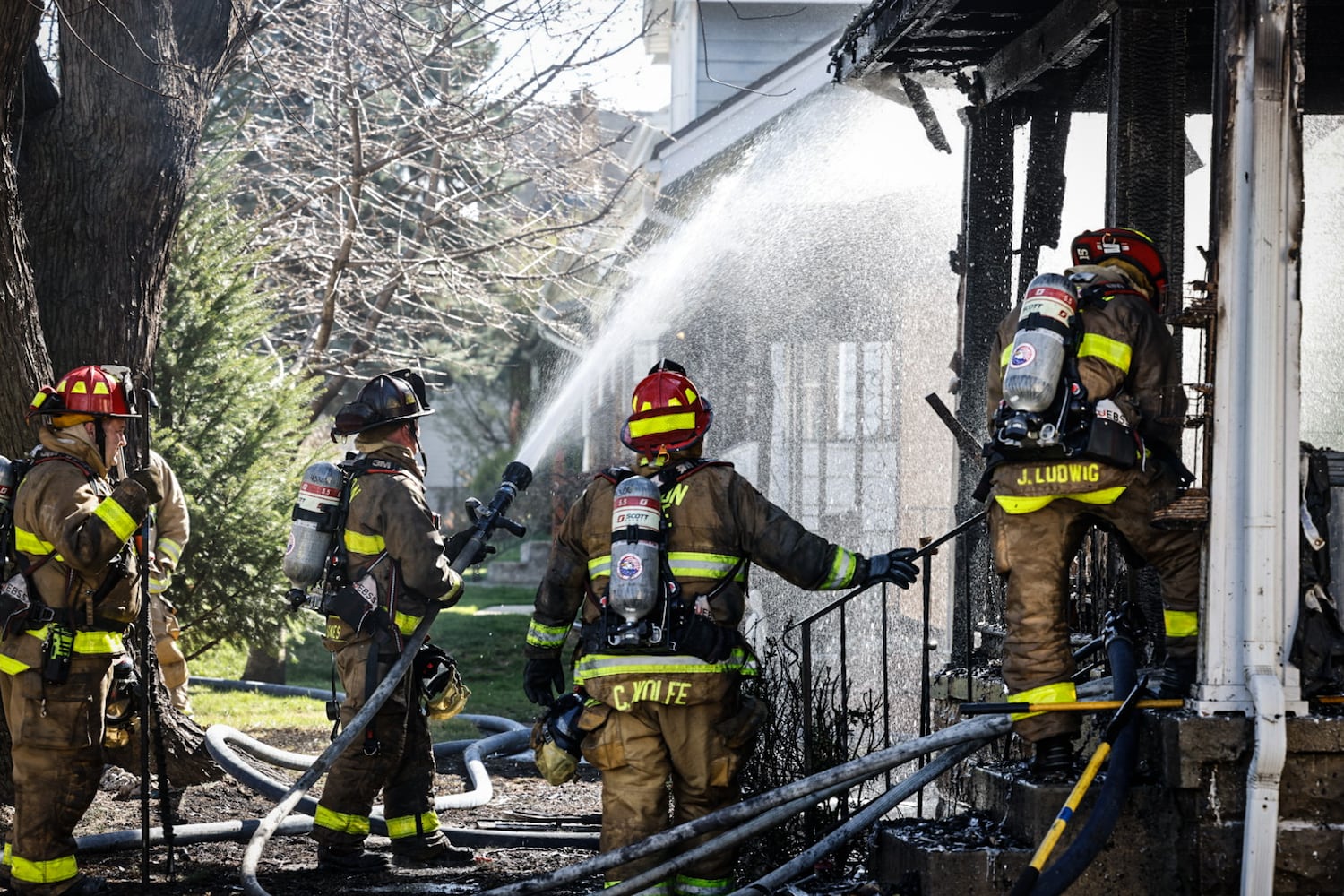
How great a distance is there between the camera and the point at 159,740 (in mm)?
6453

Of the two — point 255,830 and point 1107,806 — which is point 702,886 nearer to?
point 1107,806

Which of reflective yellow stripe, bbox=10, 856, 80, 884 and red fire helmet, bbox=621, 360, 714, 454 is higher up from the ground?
red fire helmet, bbox=621, 360, 714, 454

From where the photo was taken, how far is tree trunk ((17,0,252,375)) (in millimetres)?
7863

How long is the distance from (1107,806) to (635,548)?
68.2 inches

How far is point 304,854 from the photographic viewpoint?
23.3ft

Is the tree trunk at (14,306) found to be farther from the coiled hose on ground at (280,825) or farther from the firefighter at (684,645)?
the firefighter at (684,645)

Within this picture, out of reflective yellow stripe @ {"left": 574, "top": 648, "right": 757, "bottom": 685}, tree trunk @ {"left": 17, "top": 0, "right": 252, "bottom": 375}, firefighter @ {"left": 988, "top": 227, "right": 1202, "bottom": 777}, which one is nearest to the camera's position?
firefighter @ {"left": 988, "top": 227, "right": 1202, "bottom": 777}

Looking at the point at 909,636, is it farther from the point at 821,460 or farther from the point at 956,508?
the point at 956,508

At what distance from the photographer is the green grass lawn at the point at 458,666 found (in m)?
11.5

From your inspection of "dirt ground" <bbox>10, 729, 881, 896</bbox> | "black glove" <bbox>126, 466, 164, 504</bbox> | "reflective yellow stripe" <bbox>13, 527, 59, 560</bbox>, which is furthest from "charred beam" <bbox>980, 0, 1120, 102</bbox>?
"reflective yellow stripe" <bbox>13, 527, 59, 560</bbox>

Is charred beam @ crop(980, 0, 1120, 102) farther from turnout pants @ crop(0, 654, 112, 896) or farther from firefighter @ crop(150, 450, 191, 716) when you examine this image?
turnout pants @ crop(0, 654, 112, 896)

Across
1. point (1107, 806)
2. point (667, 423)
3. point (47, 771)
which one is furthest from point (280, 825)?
point (1107, 806)

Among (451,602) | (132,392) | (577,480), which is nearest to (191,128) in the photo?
(132,392)

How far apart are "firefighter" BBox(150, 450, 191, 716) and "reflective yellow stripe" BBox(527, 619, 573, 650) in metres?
2.73
